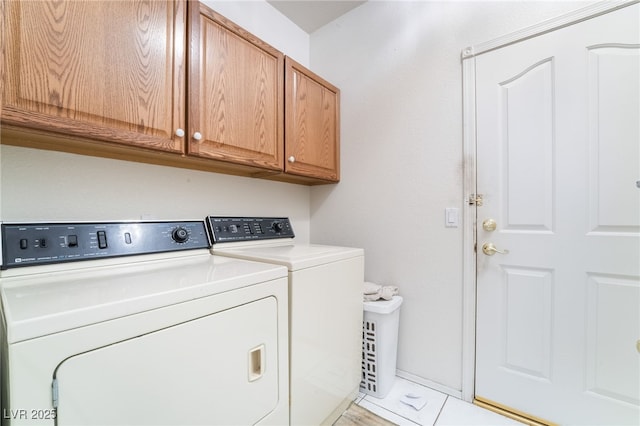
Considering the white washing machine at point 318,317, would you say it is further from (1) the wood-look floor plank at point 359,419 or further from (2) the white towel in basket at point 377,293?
(2) the white towel in basket at point 377,293

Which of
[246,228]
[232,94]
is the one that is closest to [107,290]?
[246,228]

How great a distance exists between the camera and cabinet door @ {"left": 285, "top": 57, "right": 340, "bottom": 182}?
1646 mm

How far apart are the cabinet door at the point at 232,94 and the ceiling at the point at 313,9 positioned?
706 millimetres

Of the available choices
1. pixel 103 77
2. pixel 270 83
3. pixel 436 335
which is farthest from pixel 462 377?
pixel 103 77

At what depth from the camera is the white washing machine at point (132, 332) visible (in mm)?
545

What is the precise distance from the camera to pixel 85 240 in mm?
1026

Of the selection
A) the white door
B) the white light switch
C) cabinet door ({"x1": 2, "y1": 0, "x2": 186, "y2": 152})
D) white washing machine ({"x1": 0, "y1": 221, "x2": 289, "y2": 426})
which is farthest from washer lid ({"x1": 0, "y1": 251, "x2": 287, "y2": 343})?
the white door

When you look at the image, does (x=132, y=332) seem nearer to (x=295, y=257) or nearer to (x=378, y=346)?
(x=295, y=257)

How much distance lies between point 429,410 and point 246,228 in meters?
1.47

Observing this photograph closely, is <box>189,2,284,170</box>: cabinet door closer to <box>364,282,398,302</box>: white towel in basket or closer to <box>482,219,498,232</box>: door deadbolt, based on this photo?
<box>364,282,398,302</box>: white towel in basket

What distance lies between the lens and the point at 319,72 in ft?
7.24

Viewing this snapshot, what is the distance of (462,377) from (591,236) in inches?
39.5

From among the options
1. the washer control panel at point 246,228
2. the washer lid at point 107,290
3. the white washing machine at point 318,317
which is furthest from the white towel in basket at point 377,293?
the washer lid at point 107,290

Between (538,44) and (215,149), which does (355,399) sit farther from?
(538,44)
